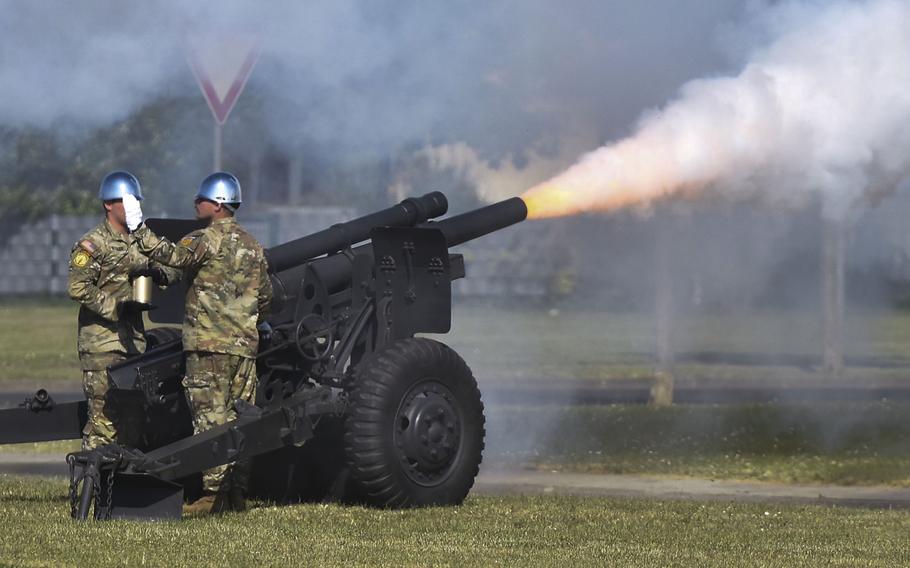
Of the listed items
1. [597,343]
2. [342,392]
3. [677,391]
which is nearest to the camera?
[342,392]

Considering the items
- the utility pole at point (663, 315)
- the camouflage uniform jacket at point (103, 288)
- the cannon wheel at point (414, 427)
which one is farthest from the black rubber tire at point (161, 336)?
the utility pole at point (663, 315)

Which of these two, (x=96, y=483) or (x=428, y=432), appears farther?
(x=428, y=432)

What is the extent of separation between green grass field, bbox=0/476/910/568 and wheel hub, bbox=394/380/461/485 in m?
0.25

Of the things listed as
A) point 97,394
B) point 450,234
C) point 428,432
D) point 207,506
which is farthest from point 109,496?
point 450,234

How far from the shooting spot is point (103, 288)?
970 centimetres

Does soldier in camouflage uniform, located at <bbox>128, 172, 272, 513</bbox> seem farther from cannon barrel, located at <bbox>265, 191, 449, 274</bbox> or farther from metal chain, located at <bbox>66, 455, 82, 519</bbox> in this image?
metal chain, located at <bbox>66, 455, 82, 519</bbox>

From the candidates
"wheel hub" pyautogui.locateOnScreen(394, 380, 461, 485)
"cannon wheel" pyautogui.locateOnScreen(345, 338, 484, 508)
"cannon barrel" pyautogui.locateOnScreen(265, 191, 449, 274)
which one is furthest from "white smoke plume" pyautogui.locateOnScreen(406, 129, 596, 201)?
"wheel hub" pyautogui.locateOnScreen(394, 380, 461, 485)

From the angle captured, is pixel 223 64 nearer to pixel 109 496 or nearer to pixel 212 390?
pixel 212 390

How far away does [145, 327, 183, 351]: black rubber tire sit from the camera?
35.1ft

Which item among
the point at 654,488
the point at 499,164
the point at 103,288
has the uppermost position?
the point at 499,164

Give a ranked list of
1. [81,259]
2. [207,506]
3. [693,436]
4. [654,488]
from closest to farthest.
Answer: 1. [207,506]
2. [81,259]
3. [654,488]
4. [693,436]

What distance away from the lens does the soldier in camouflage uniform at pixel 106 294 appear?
962 cm

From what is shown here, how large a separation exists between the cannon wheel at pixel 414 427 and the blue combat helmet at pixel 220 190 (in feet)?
3.89

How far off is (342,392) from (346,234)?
45.6 inches
